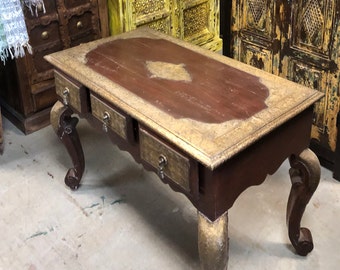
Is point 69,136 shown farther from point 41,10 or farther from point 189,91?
point 41,10

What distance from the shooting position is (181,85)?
1639 millimetres

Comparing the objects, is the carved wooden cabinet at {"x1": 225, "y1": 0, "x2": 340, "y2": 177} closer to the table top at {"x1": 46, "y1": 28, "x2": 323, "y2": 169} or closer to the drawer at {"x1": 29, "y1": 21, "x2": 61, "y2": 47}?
the table top at {"x1": 46, "y1": 28, "x2": 323, "y2": 169}

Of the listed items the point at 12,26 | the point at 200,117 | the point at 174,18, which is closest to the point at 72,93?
the point at 200,117

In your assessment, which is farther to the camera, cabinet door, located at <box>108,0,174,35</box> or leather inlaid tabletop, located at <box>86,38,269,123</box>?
cabinet door, located at <box>108,0,174,35</box>

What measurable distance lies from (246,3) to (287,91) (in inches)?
37.4

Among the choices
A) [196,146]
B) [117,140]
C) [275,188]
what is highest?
[196,146]

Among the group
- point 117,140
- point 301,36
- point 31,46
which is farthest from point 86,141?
point 301,36

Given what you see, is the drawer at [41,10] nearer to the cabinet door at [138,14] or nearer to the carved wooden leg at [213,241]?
the cabinet door at [138,14]

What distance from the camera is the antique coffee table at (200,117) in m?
1.36

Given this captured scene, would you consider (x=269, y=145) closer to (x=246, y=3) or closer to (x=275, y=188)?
(x=275, y=188)

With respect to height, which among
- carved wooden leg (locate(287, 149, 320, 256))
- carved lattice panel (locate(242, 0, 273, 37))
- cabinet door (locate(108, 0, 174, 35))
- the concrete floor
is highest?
carved lattice panel (locate(242, 0, 273, 37))

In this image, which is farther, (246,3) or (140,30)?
(246,3)

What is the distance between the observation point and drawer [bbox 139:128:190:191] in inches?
53.9

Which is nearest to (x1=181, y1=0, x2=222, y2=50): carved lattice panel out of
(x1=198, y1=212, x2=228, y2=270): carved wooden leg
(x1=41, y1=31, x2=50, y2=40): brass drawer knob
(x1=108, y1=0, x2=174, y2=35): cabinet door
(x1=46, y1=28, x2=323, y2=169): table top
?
(x1=108, y1=0, x2=174, y2=35): cabinet door
